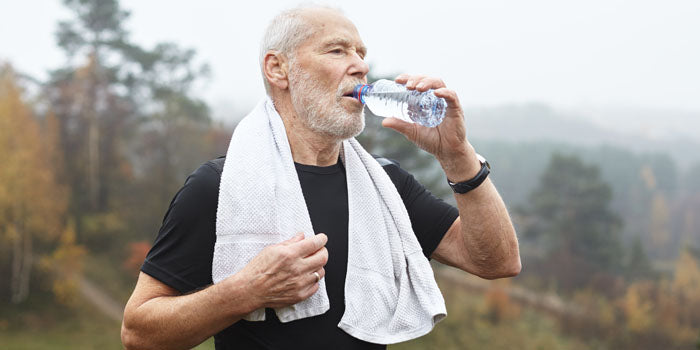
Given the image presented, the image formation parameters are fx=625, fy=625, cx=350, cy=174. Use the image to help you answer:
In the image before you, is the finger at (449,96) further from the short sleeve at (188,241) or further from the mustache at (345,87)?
the short sleeve at (188,241)

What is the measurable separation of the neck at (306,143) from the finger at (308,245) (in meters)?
0.47

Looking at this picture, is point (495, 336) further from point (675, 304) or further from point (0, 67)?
point (0, 67)

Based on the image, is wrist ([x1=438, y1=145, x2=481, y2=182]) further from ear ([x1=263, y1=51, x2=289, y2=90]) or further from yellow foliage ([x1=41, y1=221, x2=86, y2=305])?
yellow foliage ([x1=41, y1=221, x2=86, y2=305])

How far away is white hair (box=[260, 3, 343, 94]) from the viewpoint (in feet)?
7.34

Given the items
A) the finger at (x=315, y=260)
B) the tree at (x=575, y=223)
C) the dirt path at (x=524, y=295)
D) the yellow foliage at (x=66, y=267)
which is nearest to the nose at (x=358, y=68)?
the finger at (x=315, y=260)

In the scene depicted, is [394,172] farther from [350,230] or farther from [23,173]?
[23,173]

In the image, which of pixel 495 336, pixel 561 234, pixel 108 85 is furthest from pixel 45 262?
pixel 561 234

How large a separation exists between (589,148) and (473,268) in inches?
1792

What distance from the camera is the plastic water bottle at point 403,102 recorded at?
2.05 m

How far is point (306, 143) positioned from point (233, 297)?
0.66m

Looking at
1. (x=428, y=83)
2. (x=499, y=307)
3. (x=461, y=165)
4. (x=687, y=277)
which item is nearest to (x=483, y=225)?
(x=461, y=165)

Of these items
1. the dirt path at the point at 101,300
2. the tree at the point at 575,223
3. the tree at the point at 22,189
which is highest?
the tree at the point at 22,189

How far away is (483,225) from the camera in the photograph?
2193 mm

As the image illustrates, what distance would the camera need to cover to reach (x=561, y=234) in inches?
1161
